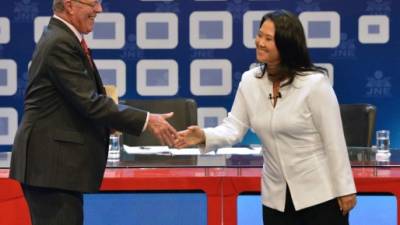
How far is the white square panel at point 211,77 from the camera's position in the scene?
5.65 meters

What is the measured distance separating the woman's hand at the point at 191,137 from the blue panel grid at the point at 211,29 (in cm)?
299

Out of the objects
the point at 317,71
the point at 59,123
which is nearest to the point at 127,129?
the point at 59,123

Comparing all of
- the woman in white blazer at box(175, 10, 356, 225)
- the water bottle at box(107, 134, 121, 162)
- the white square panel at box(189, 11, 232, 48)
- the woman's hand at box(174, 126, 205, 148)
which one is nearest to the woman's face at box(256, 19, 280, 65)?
the woman in white blazer at box(175, 10, 356, 225)

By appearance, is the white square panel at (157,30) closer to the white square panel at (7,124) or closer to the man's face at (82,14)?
the white square panel at (7,124)

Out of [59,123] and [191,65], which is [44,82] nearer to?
[59,123]

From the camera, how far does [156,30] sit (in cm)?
562

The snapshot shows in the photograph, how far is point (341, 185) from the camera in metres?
2.30

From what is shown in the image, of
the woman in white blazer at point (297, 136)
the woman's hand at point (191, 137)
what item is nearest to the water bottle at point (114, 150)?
the woman's hand at point (191, 137)

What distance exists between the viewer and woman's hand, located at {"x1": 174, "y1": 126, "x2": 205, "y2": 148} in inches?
105

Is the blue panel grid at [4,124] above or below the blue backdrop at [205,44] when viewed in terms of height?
below

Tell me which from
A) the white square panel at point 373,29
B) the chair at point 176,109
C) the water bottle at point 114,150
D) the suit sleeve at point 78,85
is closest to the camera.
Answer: the suit sleeve at point 78,85

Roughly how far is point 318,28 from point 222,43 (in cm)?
77

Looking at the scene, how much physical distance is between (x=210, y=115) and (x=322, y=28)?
113cm

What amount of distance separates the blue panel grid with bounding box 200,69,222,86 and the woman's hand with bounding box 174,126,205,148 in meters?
2.97
